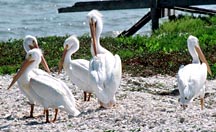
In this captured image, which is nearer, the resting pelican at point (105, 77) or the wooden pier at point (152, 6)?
the resting pelican at point (105, 77)

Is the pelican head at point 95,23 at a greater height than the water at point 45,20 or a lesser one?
greater

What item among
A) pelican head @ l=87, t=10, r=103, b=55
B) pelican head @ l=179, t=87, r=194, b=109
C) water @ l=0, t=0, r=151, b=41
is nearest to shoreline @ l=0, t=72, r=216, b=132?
pelican head @ l=179, t=87, r=194, b=109

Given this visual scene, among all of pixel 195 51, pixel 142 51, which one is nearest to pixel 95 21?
pixel 195 51

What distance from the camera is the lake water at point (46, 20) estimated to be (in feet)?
97.2

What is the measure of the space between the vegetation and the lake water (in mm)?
8946

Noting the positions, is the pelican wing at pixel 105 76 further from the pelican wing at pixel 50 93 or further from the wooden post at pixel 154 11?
the wooden post at pixel 154 11

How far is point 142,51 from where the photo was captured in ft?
54.9

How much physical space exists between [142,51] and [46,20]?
17.2 meters

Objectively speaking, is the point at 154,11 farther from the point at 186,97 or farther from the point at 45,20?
the point at 45,20

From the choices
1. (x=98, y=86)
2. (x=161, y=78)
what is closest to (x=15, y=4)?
(x=161, y=78)

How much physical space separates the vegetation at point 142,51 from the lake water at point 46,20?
8946 millimetres

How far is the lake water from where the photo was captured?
2964 cm

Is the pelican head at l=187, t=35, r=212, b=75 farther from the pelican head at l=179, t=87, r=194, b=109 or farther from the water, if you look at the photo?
the water

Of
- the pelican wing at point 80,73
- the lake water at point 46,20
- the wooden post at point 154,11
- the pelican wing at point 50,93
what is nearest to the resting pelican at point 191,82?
the pelican wing at point 80,73
